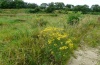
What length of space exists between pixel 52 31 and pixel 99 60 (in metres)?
1.45

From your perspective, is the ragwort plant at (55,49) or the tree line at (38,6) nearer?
the ragwort plant at (55,49)

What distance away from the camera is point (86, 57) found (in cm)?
→ 495

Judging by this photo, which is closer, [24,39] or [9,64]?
[9,64]

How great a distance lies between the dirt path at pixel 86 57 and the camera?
4.55 m

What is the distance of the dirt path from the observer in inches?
179

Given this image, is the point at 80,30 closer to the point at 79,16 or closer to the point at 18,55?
the point at 79,16

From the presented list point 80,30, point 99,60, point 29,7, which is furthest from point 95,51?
point 29,7

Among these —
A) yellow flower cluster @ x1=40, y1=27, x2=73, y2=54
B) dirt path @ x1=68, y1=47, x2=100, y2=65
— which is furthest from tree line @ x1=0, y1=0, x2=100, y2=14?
yellow flower cluster @ x1=40, y1=27, x2=73, y2=54

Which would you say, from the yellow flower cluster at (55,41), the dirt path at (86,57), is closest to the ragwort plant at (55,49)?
the yellow flower cluster at (55,41)

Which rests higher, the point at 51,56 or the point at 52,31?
the point at 52,31

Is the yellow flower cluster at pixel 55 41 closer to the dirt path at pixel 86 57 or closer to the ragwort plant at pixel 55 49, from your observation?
the ragwort plant at pixel 55 49

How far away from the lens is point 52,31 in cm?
434

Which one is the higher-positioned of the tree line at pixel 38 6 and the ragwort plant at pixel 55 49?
the ragwort plant at pixel 55 49

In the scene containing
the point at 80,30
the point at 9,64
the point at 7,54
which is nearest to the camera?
the point at 9,64
